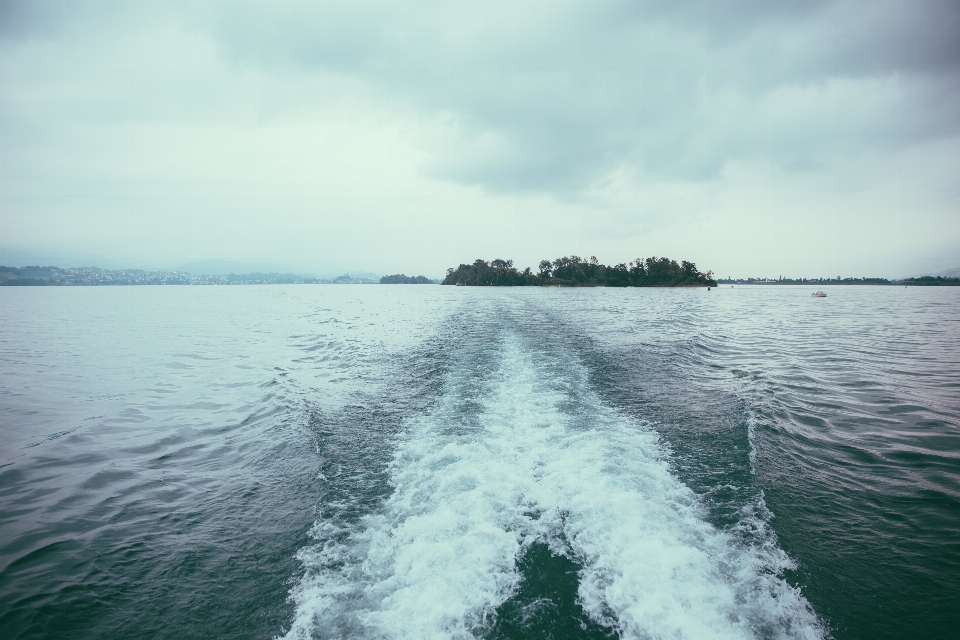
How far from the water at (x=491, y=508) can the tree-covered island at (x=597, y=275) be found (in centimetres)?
14504

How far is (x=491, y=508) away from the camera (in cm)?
520

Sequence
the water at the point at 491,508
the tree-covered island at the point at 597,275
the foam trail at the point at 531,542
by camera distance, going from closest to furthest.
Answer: the foam trail at the point at 531,542 → the water at the point at 491,508 → the tree-covered island at the point at 597,275

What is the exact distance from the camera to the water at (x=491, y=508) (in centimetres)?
368

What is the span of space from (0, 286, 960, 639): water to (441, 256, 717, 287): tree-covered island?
14504cm

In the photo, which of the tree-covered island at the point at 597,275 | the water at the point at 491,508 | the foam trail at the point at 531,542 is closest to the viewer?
the foam trail at the point at 531,542

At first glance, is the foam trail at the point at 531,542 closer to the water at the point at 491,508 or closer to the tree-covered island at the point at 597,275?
the water at the point at 491,508

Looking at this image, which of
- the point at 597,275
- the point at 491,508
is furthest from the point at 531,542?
the point at 597,275

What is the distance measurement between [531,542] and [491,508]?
2.60ft

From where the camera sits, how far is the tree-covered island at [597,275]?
152250 mm

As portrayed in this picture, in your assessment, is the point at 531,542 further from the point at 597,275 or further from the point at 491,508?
the point at 597,275

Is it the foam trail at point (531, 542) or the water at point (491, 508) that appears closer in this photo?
the foam trail at point (531, 542)

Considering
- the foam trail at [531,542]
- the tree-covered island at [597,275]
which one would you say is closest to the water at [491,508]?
the foam trail at [531,542]

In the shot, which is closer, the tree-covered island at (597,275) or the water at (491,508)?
the water at (491,508)

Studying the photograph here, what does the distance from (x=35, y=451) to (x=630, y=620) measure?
10.8 metres
